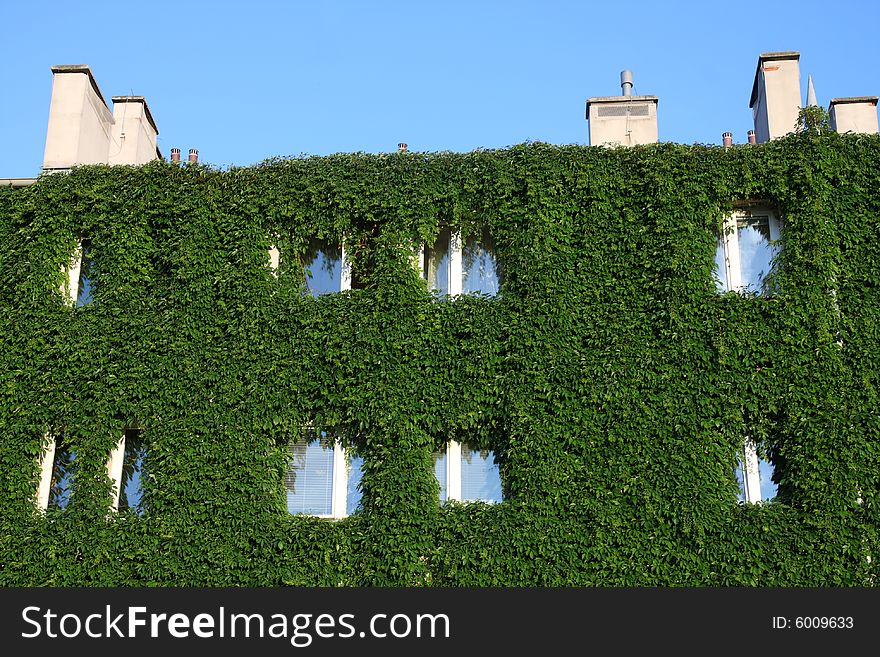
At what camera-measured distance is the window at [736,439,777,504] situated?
16.2 m

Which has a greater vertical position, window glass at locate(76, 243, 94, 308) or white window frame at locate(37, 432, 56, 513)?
window glass at locate(76, 243, 94, 308)

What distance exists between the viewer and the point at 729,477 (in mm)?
16062

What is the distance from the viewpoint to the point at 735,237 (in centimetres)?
1783

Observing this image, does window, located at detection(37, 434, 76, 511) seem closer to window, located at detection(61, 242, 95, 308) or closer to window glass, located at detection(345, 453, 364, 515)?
window, located at detection(61, 242, 95, 308)

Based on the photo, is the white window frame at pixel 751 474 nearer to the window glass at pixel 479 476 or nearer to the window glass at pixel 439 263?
the window glass at pixel 479 476

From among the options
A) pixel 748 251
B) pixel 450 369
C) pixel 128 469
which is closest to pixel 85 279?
pixel 128 469

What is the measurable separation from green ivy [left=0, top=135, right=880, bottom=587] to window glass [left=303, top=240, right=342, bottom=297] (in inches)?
9.1

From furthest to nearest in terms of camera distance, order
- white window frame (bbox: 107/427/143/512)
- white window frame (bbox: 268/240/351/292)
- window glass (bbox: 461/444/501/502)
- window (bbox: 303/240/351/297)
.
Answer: window (bbox: 303/240/351/297) < white window frame (bbox: 268/240/351/292) < white window frame (bbox: 107/427/143/512) < window glass (bbox: 461/444/501/502)

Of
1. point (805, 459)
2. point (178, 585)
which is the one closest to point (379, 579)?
point (178, 585)

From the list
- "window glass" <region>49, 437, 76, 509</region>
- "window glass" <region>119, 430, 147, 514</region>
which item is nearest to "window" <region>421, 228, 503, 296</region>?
"window glass" <region>119, 430, 147, 514</region>

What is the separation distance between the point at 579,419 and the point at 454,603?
353cm

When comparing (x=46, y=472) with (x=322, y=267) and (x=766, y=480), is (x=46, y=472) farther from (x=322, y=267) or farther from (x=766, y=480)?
(x=766, y=480)

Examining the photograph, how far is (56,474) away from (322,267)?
5836 millimetres

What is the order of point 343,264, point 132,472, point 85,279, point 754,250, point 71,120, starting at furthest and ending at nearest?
point 71,120 → point 85,279 → point 343,264 → point 754,250 → point 132,472
